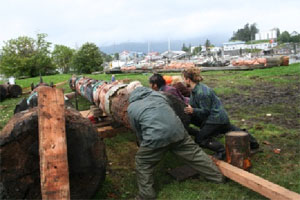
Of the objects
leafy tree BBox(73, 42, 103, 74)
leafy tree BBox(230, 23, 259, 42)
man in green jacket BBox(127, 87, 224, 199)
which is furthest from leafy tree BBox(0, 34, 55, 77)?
leafy tree BBox(230, 23, 259, 42)

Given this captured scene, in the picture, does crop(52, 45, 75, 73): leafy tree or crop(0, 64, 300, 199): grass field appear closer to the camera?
crop(0, 64, 300, 199): grass field

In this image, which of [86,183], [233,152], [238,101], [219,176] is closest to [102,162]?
[86,183]

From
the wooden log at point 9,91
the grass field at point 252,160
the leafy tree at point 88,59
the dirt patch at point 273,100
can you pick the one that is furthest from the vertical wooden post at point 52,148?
the leafy tree at point 88,59

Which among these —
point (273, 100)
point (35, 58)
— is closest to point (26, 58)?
point (35, 58)

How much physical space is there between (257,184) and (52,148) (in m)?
2.27

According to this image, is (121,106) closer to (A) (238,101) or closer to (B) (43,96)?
(B) (43,96)

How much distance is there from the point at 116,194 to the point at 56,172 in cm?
101

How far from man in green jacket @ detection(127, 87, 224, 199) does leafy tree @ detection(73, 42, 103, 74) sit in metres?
32.3

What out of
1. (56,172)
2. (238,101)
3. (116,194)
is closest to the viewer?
(56,172)

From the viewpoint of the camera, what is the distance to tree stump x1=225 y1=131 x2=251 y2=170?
13.2 feet

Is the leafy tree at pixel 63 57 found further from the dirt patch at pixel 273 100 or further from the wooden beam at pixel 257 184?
the wooden beam at pixel 257 184

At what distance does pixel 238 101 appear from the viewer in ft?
29.1

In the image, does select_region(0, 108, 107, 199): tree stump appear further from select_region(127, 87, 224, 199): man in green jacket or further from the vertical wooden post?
select_region(127, 87, 224, 199): man in green jacket

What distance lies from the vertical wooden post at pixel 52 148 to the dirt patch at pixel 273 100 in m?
4.71
